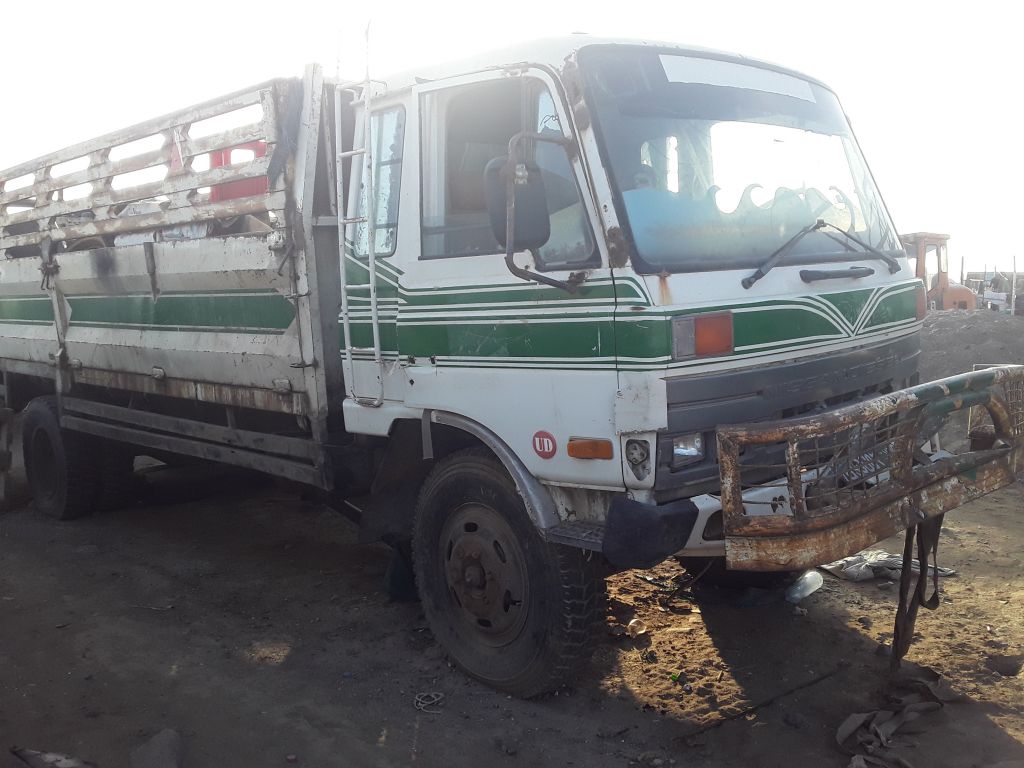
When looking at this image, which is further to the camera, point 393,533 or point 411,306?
point 393,533

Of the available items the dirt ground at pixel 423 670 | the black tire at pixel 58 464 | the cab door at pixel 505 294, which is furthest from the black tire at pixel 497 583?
the black tire at pixel 58 464

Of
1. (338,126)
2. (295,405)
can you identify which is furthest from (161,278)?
(338,126)

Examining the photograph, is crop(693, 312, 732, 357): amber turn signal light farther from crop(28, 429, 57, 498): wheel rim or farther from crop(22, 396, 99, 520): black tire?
crop(28, 429, 57, 498): wheel rim

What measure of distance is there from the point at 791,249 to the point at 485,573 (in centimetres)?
180

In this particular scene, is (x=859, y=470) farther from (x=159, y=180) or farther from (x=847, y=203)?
(x=159, y=180)

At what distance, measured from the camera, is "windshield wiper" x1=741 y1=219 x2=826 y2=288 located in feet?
11.3

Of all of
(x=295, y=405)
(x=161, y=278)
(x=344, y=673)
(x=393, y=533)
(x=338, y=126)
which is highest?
(x=338, y=126)

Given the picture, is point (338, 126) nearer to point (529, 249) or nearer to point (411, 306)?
point (411, 306)

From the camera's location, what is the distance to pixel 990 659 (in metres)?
4.08

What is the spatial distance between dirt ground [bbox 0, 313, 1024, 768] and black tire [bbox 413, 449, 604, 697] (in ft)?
0.56

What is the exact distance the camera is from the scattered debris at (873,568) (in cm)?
510

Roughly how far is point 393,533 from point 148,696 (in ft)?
4.11

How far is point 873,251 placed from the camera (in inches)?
159

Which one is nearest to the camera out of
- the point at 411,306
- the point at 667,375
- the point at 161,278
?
the point at 667,375
